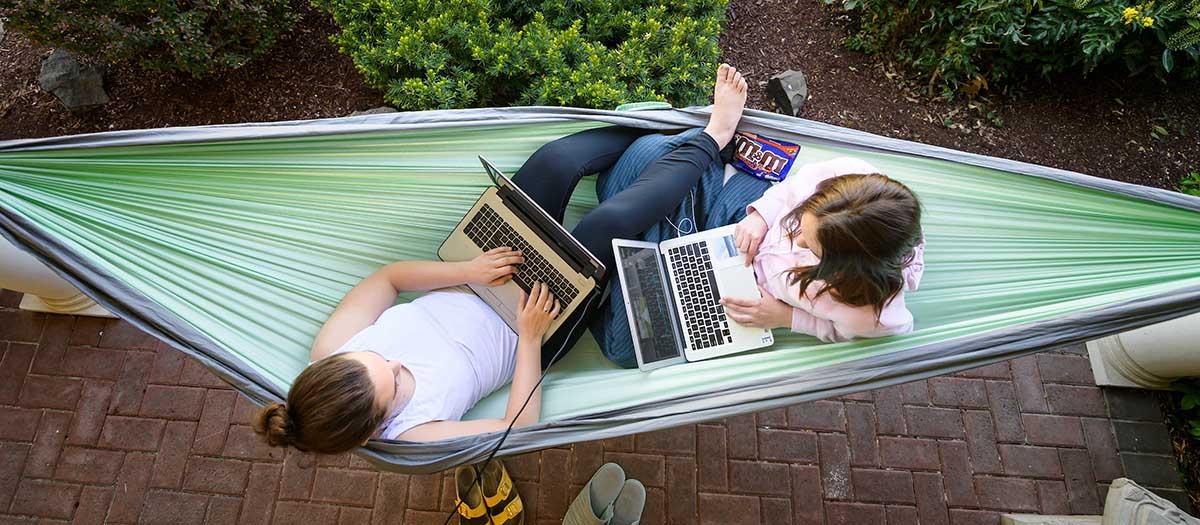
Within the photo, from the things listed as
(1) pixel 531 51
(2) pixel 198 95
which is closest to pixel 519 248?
(1) pixel 531 51

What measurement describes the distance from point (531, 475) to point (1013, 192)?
154 centimetres

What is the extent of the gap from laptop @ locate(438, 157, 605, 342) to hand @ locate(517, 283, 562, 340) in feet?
0.08

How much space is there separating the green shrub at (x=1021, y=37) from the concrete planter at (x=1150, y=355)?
0.87 meters

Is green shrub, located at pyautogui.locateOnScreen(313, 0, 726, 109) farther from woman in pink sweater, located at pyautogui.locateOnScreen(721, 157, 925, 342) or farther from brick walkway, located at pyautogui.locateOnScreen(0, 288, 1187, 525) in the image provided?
brick walkway, located at pyautogui.locateOnScreen(0, 288, 1187, 525)

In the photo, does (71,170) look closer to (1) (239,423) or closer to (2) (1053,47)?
(1) (239,423)

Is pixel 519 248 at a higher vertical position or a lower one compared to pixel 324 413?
higher

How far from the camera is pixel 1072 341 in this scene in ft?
4.49

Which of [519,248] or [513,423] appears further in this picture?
[519,248]

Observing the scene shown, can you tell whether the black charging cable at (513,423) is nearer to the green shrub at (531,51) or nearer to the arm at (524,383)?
the arm at (524,383)

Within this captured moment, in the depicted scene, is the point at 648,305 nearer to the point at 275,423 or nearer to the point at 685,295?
the point at 685,295

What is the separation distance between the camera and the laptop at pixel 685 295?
156 cm

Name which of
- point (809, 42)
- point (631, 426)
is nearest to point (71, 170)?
point (631, 426)

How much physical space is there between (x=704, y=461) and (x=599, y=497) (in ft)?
1.22

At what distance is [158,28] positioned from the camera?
2146 mm
